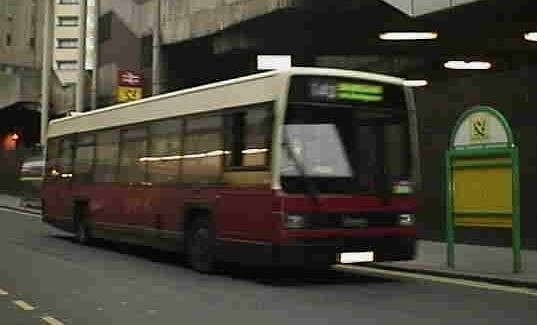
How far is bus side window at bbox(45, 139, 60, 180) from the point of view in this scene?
2092 cm

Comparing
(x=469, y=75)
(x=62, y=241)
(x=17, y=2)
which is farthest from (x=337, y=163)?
(x=17, y=2)

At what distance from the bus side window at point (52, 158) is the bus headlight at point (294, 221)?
10647 mm

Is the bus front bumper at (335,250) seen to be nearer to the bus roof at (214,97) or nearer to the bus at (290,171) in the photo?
the bus at (290,171)

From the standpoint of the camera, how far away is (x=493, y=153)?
13305mm

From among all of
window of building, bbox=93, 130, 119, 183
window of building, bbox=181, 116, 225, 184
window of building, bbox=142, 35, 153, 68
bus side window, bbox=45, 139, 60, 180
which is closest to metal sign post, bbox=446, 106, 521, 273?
window of building, bbox=181, 116, 225, 184

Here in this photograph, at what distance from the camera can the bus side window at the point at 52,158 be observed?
68.6ft

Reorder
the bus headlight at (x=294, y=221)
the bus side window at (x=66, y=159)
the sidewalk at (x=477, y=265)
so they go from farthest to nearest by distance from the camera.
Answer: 1. the bus side window at (x=66, y=159)
2. the sidewalk at (x=477, y=265)
3. the bus headlight at (x=294, y=221)

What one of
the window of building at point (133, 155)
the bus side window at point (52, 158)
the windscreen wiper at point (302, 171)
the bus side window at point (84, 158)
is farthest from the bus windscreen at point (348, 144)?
the bus side window at point (52, 158)

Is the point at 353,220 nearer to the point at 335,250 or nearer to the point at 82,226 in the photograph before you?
the point at 335,250

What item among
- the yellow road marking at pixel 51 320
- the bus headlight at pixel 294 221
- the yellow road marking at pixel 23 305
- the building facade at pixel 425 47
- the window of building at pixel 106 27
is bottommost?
the yellow road marking at pixel 23 305

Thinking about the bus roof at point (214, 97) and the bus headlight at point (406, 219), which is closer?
the bus roof at point (214, 97)

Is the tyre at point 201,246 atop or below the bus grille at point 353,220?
below

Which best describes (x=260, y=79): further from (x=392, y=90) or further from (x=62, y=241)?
(x=62, y=241)

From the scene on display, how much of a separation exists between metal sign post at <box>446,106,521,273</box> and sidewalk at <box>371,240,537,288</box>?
0.40 metres
